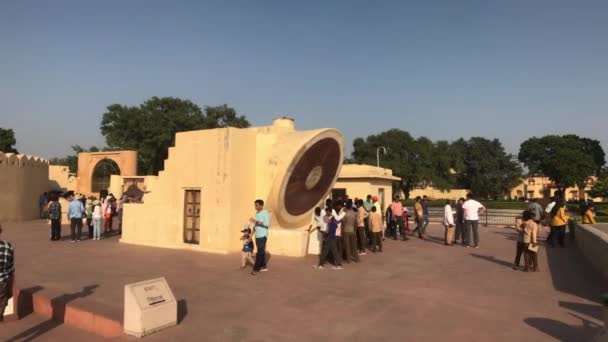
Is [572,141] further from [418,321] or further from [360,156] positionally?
[418,321]

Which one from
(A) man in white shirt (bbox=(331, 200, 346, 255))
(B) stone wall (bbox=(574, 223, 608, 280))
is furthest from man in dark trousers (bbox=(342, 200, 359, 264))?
(B) stone wall (bbox=(574, 223, 608, 280))

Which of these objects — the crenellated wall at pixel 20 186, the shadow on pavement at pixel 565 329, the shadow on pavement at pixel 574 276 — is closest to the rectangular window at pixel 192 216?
the shadow on pavement at pixel 565 329

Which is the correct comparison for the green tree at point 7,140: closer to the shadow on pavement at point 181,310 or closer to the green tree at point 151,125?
the green tree at point 151,125

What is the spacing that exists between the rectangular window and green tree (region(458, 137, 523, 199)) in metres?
55.9

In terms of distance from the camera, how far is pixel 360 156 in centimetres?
5369

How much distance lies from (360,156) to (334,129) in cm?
4168

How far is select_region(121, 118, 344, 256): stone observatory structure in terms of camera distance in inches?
432

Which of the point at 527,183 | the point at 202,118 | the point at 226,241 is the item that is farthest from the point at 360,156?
the point at 226,241

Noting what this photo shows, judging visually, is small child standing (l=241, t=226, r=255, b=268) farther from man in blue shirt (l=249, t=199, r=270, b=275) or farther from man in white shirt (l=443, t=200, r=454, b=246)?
man in white shirt (l=443, t=200, r=454, b=246)

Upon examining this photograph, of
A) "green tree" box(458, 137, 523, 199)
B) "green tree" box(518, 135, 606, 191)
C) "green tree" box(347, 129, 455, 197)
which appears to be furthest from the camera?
"green tree" box(458, 137, 523, 199)

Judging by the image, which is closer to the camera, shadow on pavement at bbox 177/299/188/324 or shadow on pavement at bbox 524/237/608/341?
shadow on pavement at bbox 524/237/608/341

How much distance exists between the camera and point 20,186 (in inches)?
860

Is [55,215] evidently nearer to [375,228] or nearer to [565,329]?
[375,228]

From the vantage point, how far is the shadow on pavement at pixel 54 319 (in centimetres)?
569
